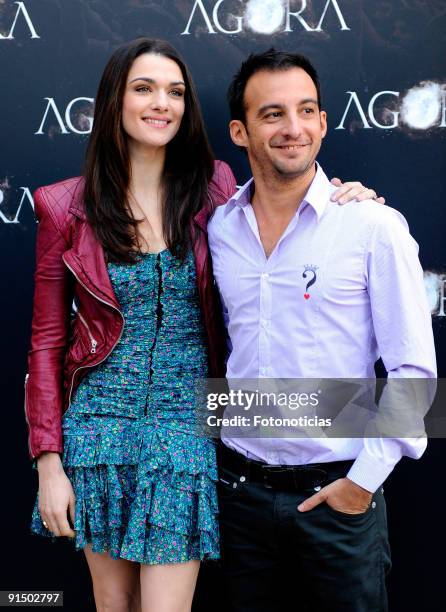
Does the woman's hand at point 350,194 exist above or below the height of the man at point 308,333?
above

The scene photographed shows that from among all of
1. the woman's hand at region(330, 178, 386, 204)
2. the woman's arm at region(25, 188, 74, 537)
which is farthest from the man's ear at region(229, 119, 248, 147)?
the woman's arm at region(25, 188, 74, 537)

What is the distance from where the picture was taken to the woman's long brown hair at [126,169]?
229 centimetres

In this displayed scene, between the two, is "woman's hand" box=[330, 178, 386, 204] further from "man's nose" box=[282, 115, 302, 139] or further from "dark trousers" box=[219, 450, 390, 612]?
"dark trousers" box=[219, 450, 390, 612]

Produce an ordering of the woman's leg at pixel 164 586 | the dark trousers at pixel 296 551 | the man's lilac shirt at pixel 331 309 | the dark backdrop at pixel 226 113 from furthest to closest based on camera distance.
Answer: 1. the dark backdrop at pixel 226 113
2. the woman's leg at pixel 164 586
3. the dark trousers at pixel 296 551
4. the man's lilac shirt at pixel 331 309

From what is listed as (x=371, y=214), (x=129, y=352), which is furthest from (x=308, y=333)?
(x=129, y=352)

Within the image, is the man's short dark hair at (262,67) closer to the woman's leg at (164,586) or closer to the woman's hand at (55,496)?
the woman's hand at (55,496)

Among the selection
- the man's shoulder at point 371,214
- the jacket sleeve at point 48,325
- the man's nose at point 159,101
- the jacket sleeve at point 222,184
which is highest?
the man's nose at point 159,101

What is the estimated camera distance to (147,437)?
2189mm

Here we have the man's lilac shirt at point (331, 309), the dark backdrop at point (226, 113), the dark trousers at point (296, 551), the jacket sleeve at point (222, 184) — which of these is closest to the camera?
the man's lilac shirt at point (331, 309)

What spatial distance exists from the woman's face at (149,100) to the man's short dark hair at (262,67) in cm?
18

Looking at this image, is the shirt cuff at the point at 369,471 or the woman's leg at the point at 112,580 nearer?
the shirt cuff at the point at 369,471

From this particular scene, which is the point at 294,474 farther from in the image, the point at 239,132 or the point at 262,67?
the point at 262,67

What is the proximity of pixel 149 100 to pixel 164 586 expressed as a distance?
128 cm

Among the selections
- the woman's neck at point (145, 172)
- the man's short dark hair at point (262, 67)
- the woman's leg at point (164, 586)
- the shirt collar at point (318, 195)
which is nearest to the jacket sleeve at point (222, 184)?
the woman's neck at point (145, 172)
